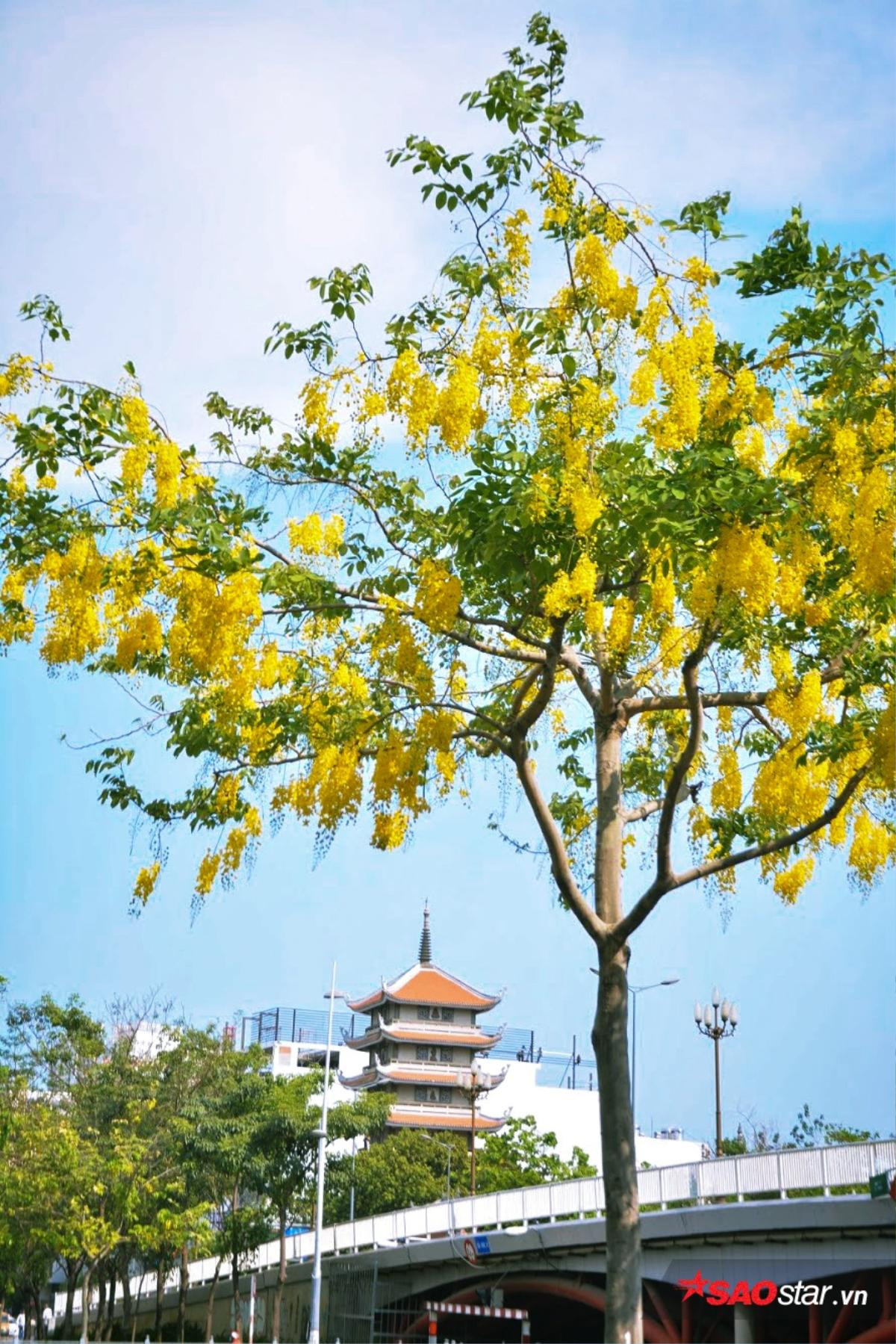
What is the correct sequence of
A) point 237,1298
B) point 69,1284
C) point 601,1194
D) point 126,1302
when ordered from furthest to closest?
point 126,1302
point 237,1298
point 69,1284
point 601,1194

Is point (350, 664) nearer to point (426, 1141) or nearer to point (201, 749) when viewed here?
point (201, 749)

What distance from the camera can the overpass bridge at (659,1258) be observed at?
14898mm

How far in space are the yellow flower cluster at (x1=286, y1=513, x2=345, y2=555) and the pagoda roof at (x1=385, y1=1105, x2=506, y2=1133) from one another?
113ft

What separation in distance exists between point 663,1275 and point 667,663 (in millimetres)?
12752

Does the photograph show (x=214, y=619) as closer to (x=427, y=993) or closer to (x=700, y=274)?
(x=700, y=274)

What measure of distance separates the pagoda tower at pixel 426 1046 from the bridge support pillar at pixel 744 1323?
906 inches

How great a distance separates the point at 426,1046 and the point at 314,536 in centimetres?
3756

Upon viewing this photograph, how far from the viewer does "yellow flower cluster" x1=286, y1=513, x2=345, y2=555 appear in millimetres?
6941

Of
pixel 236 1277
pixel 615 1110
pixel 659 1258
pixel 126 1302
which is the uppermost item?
pixel 236 1277

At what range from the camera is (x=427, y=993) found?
43094mm

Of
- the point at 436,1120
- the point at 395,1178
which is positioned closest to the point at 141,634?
the point at 395,1178

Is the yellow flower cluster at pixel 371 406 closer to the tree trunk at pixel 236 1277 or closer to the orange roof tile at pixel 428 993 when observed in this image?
the tree trunk at pixel 236 1277

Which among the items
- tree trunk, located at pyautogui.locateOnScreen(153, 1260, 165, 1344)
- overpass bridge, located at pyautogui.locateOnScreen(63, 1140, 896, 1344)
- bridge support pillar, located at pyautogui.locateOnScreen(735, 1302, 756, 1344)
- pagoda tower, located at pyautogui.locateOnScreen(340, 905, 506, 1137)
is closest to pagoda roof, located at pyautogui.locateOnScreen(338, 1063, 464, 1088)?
pagoda tower, located at pyautogui.locateOnScreen(340, 905, 506, 1137)

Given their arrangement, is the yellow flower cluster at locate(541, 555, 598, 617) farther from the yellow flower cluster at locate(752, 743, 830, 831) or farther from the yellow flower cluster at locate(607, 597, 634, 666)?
the yellow flower cluster at locate(752, 743, 830, 831)
